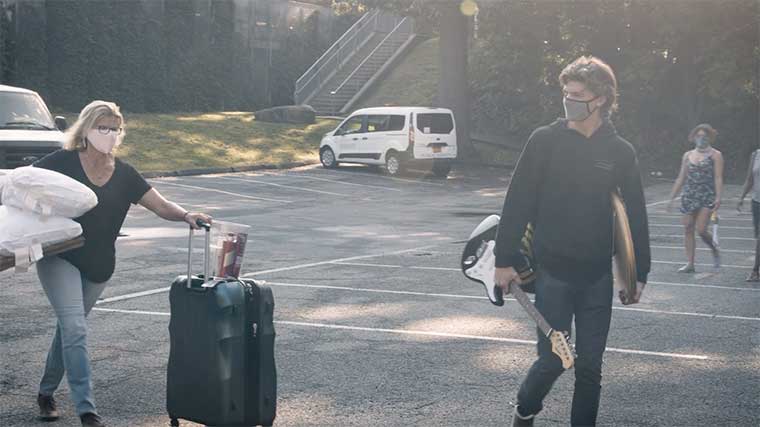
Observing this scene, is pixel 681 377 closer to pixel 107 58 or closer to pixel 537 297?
pixel 537 297

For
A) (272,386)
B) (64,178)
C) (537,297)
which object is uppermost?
(64,178)

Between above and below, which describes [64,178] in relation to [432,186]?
above

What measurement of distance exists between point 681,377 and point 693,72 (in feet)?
96.8

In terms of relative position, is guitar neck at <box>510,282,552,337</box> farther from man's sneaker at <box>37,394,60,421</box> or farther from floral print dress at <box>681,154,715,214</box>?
floral print dress at <box>681,154,715,214</box>

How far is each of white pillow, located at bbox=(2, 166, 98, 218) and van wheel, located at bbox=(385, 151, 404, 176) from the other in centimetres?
2420

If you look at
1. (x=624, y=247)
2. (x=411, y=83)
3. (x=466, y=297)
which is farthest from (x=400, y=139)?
(x=624, y=247)

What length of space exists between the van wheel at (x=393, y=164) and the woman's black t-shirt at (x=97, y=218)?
78.2 feet

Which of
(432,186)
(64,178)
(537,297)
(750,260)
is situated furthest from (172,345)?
(432,186)

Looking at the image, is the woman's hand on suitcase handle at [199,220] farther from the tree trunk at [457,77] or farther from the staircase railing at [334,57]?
the staircase railing at [334,57]

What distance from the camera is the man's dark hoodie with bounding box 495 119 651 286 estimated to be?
527 cm

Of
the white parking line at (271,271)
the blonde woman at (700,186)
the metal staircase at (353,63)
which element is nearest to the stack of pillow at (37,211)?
the white parking line at (271,271)

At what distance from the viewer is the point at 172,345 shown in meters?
5.75

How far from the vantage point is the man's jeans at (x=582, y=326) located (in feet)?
17.3

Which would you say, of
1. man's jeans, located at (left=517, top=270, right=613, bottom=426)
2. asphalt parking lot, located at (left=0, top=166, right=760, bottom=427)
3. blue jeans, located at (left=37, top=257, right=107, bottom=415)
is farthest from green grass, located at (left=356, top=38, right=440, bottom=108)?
man's jeans, located at (left=517, top=270, right=613, bottom=426)
